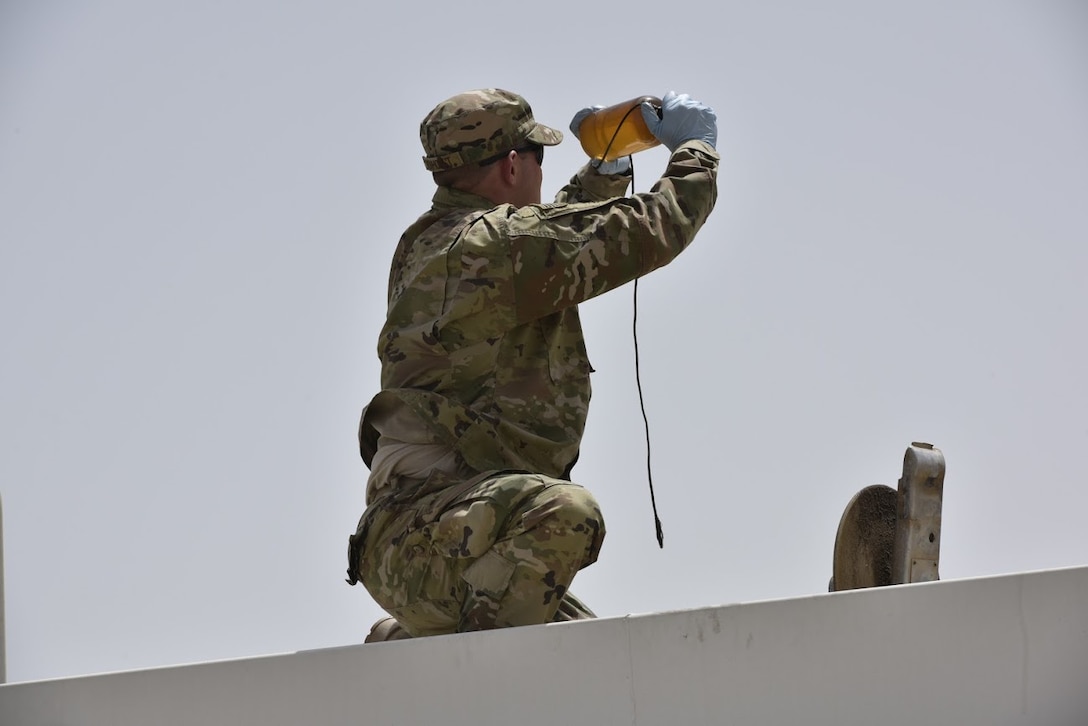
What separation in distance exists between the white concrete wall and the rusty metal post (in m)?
0.87

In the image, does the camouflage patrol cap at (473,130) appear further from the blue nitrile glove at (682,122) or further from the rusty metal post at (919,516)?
the rusty metal post at (919,516)

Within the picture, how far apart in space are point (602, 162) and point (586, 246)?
3.79 feet

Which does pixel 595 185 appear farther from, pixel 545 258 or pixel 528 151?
pixel 545 258

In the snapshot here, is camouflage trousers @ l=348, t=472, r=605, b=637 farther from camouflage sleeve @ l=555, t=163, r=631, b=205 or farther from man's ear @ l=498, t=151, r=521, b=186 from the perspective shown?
camouflage sleeve @ l=555, t=163, r=631, b=205

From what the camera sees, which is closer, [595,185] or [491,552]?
[491,552]

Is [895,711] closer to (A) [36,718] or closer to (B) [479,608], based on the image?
→ (B) [479,608]

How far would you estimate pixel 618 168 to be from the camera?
576 cm

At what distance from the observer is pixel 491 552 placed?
14.4ft

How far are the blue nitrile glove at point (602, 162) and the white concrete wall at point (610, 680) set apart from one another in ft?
Answer: 7.39

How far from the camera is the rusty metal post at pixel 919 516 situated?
5035 millimetres

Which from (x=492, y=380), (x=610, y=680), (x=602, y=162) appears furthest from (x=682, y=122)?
(x=610, y=680)

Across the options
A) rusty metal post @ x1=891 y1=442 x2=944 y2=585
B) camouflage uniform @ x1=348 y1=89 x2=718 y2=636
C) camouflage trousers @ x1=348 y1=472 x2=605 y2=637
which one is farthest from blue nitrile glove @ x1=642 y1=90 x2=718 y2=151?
camouflage trousers @ x1=348 y1=472 x2=605 y2=637

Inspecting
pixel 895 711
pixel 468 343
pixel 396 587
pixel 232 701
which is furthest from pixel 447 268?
pixel 895 711

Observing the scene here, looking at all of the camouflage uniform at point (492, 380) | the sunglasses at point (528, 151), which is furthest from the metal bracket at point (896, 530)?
the sunglasses at point (528, 151)
